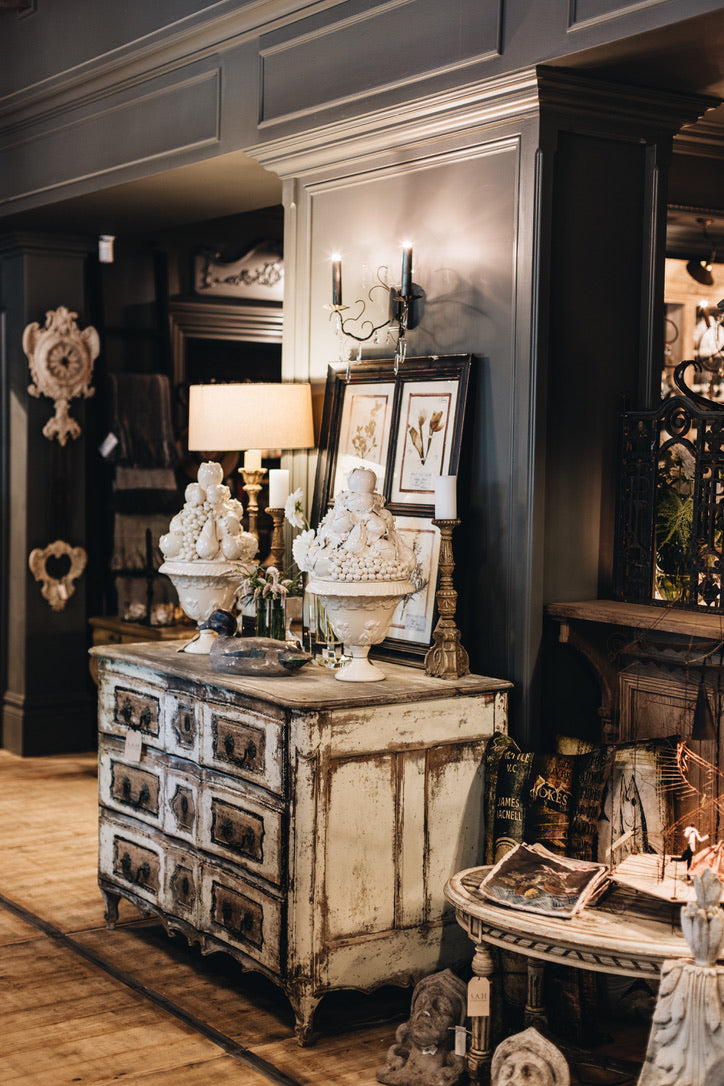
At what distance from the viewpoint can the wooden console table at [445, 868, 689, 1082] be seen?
2.91m

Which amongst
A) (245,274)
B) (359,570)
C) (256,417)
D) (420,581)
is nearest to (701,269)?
(256,417)

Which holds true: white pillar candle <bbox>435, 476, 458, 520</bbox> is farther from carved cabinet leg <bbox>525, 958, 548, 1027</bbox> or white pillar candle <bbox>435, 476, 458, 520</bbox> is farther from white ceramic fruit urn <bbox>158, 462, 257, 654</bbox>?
carved cabinet leg <bbox>525, 958, 548, 1027</bbox>

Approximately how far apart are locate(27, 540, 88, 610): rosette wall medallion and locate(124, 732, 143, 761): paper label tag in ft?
9.60

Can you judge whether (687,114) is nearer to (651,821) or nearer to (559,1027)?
(651,821)

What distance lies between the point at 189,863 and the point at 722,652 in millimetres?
1643

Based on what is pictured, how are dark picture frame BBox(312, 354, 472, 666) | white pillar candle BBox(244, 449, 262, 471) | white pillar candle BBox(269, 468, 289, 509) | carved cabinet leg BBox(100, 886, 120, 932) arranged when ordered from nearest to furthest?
dark picture frame BBox(312, 354, 472, 666), carved cabinet leg BBox(100, 886, 120, 932), white pillar candle BBox(269, 468, 289, 509), white pillar candle BBox(244, 449, 262, 471)

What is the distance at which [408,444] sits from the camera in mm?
4098

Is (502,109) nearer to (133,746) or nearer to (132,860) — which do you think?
(133,746)

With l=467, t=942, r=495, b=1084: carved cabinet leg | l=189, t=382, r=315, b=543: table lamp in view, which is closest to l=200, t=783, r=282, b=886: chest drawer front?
l=467, t=942, r=495, b=1084: carved cabinet leg

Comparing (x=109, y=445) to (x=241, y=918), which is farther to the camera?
(x=109, y=445)

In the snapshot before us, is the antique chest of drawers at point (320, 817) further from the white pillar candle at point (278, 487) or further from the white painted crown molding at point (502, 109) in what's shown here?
the white painted crown molding at point (502, 109)

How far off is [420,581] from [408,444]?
1.41ft

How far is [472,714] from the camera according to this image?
12.1 ft

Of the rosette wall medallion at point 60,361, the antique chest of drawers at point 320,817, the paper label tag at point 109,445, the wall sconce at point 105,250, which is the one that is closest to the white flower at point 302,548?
the antique chest of drawers at point 320,817
